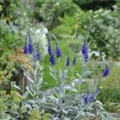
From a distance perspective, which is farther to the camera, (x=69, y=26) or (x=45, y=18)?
(x=45, y=18)

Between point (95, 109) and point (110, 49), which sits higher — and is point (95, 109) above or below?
above

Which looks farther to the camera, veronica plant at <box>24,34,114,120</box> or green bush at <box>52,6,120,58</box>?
green bush at <box>52,6,120,58</box>

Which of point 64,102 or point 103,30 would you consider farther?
point 103,30

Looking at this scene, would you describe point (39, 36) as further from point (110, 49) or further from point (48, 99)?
point (48, 99)

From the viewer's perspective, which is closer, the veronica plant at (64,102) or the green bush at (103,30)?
the veronica plant at (64,102)

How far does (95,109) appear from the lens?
4.68 meters

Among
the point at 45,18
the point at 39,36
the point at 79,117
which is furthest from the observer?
the point at 45,18

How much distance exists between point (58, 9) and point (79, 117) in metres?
8.88

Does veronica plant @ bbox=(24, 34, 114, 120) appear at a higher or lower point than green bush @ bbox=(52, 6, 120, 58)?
higher

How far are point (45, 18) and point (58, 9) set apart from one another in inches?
20.4

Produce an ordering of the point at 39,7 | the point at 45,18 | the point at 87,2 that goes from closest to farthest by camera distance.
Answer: the point at 45,18, the point at 39,7, the point at 87,2

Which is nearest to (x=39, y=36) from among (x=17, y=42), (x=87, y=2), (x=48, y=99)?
(x=17, y=42)

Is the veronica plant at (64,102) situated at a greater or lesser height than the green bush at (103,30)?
greater

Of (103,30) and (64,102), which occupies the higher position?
(64,102)
